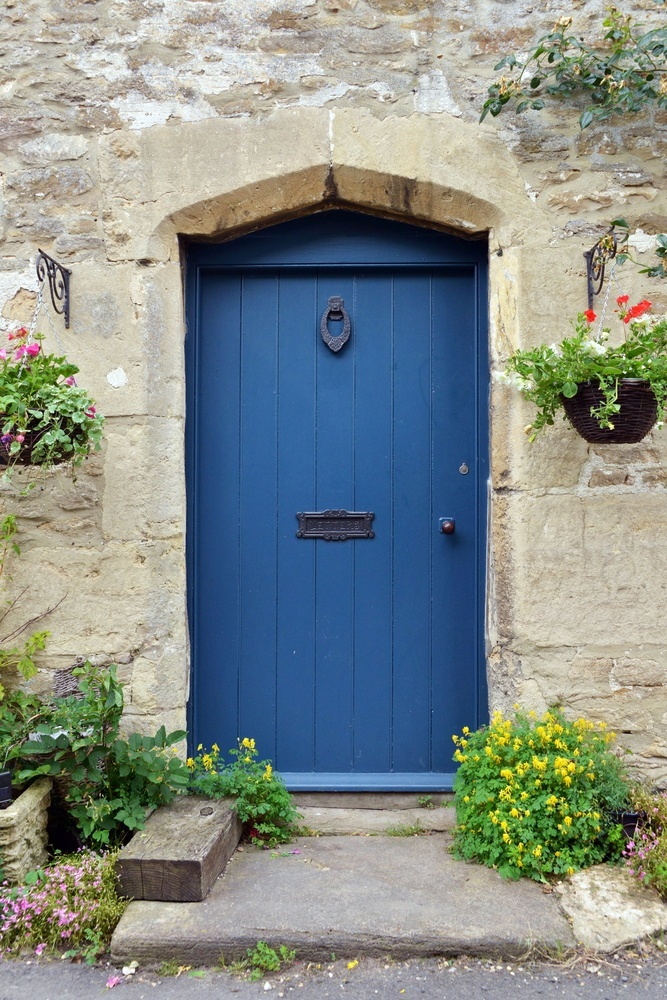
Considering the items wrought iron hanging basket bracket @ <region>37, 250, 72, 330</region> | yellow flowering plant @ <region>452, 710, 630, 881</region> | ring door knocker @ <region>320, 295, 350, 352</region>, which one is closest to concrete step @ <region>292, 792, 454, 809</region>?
yellow flowering plant @ <region>452, 710, 630, 881</region>

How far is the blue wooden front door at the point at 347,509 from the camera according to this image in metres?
3.20

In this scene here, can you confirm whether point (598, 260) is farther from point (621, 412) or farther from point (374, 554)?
point (374, 554)

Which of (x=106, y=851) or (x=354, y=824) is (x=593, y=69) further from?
(x=106, y=851)

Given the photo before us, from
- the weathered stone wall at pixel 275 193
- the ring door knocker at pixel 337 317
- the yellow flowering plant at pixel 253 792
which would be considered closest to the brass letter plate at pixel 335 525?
the weathered stone wall at pixel 275 193

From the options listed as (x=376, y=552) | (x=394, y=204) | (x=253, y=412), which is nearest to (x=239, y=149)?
(x=394, y=204)

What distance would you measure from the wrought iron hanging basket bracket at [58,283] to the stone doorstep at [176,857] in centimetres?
186

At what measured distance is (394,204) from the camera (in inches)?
120

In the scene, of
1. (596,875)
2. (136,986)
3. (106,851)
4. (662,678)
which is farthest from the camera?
(662,678)

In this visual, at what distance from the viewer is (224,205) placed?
3006 millimetres

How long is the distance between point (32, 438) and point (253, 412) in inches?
38.0

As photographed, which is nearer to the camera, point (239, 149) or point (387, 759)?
point (239, 149)

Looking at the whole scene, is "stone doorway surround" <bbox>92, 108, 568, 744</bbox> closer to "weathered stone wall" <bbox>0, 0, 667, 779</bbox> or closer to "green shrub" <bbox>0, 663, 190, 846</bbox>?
"weathered stone wall" <bbox>0, 0, 667, 779</bbox>

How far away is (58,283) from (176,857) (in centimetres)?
208

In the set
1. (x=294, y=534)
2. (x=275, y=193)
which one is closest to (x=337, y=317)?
(x=275, y=193)
